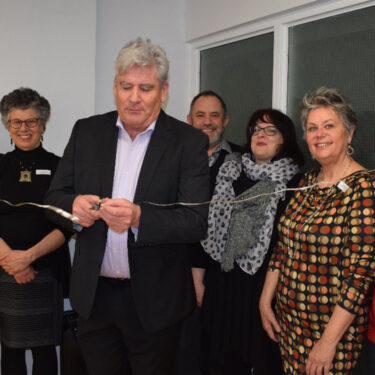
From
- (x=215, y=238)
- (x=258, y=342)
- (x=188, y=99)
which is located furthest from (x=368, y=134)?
(x=188, y=99)

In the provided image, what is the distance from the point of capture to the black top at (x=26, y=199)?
2361mm

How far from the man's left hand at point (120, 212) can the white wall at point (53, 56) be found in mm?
1820

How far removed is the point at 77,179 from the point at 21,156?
98cm

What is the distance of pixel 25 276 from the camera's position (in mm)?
2340

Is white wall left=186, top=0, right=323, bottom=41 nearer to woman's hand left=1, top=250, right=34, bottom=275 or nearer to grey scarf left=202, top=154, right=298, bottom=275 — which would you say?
grey scarf left=202, top=154, right=298, bottom=275

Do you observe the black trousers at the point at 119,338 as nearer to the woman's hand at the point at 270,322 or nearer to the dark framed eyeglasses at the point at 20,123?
the woman's hand at the point at 270,322

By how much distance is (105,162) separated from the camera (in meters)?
1.63

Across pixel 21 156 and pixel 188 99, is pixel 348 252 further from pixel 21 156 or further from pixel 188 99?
pixel 188 99

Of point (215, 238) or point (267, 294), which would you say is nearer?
point (267, 294)

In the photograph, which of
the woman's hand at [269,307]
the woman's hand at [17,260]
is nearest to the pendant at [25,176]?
the woman's hand at [17,260]

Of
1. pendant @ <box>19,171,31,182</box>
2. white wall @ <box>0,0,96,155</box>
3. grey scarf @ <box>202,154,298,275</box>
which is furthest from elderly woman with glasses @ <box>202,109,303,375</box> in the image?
white wall @ <box>0,0,96,155</box>

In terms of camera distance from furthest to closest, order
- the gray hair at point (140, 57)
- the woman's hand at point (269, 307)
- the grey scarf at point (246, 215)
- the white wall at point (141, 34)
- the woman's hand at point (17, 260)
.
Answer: the white wall at point (141, 34) < the woman's hand at point (17, 260) < the grey scarf at point (246, 215) < the woman's hand at point (269, 307) < the gray hair at point (140, 57)

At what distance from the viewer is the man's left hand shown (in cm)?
141

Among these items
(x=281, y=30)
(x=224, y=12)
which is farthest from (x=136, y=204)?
(x=224, y=12)
